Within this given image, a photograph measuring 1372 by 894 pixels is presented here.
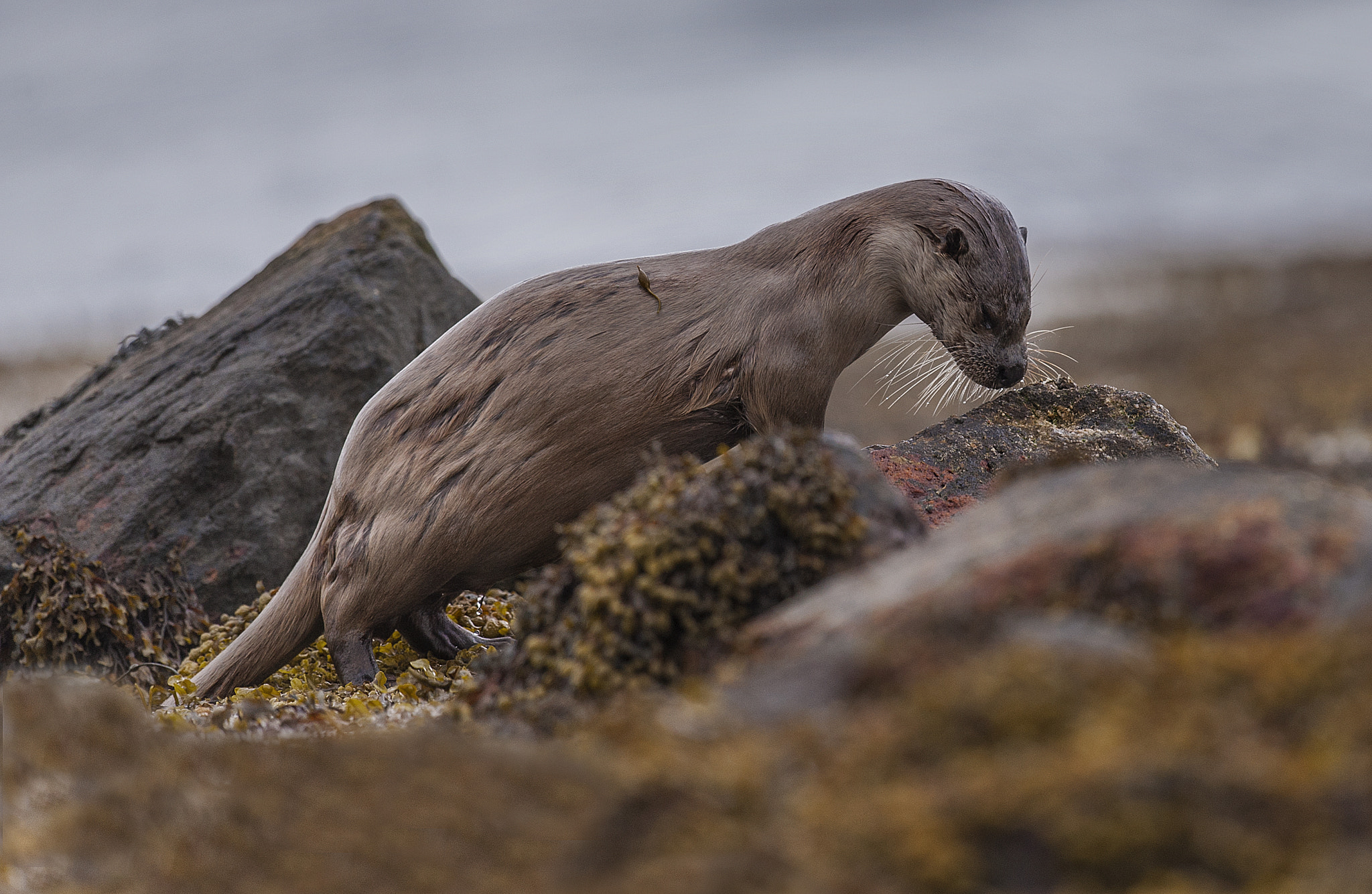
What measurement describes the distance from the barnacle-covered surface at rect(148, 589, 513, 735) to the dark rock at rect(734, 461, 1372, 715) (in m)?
1.36

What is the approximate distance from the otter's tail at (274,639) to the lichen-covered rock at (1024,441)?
2.89 m

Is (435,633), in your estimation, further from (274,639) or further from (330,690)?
(274,639)

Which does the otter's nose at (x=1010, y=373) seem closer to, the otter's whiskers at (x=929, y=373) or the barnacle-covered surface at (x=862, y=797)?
the otter's whiskers at (x=929, y=373)

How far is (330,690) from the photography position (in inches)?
219

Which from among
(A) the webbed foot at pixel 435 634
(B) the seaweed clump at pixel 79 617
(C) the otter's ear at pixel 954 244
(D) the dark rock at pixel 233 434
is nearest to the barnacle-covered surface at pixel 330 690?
(A) the webbed foot at pixel 435 634

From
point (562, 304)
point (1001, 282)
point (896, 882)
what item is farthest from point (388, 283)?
point (896, 882)

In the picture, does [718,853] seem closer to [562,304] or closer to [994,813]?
[994,813]

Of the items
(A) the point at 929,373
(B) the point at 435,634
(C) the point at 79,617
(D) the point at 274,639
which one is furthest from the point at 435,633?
(A) the point at 929,373

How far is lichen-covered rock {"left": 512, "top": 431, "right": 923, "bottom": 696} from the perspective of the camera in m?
3.45

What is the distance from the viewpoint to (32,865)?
9.44 ft

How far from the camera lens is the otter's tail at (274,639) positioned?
5.70 meters

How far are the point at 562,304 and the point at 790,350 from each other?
111cm

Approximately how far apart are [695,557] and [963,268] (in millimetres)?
2382

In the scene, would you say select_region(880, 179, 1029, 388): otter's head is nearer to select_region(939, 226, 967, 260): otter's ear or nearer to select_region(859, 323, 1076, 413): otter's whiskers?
select_region(939, 226, 967, 260): otter's ear
